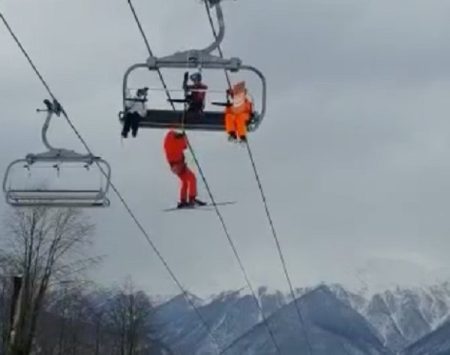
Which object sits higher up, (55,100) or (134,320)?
(134,320)

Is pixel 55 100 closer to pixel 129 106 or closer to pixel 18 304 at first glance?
pixel 129 106

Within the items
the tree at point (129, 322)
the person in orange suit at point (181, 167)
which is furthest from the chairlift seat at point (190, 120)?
the tree at point (129, 322)

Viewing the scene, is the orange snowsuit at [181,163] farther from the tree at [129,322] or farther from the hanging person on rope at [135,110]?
the tree at [129,322]

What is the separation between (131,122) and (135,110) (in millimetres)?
172

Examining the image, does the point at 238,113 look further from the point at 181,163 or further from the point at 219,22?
the point at 181,163

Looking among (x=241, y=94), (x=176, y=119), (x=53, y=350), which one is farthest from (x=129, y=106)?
(x=53, y=350)

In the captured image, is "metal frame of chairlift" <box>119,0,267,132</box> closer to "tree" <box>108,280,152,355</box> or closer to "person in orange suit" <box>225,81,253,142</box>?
"person in orange suit" <box>225,81,253,142</box>

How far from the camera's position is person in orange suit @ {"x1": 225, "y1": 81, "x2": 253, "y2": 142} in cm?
1115

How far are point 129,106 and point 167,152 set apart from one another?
2160mm

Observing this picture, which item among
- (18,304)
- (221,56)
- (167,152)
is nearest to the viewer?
(221,56)

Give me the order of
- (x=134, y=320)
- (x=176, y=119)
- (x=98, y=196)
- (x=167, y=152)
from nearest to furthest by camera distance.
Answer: (x=176, y=119) → (x=98, y=196) → (x=167, y=152) → (x=134, y=320)

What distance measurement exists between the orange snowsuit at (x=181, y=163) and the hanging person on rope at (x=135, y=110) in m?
1.94

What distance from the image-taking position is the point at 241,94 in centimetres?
1127

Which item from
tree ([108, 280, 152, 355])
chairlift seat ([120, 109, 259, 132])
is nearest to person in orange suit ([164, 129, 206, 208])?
chairlift seat ([120, 109, 259, 132])
